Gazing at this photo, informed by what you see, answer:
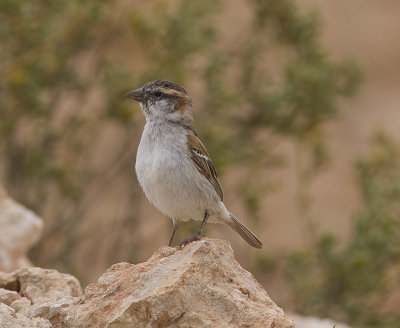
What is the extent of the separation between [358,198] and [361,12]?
16.2ft

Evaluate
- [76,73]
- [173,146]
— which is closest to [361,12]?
[76,73]

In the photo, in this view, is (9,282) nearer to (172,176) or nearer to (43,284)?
(43,284)

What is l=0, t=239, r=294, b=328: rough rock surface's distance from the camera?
4238 mm

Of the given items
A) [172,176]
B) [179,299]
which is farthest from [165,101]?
[179,299]

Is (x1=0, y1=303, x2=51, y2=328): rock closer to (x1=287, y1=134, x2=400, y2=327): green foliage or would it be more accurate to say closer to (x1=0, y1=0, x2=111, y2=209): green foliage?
(x1=0, y1=0, x2=111, y2=209): green foliage

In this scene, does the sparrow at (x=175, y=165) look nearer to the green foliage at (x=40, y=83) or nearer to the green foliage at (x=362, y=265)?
the green foliage at (x=40, y=83)

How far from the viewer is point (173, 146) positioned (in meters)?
5.91

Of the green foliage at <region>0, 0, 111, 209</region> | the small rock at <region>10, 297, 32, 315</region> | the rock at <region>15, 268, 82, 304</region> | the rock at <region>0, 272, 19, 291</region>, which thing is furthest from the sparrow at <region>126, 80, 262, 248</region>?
the green foliage at <region>0, 0, 111, 209</region>

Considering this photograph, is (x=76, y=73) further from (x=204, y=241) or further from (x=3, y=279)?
(x=204, y=241)

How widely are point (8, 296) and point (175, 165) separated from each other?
152 cm

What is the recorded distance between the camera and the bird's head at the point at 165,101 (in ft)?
20.3

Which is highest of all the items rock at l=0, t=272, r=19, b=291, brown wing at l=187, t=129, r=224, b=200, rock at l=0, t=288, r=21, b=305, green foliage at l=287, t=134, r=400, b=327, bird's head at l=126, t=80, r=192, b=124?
green foliage at l=287, t=134, r=400, b=327

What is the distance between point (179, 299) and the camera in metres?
4.26

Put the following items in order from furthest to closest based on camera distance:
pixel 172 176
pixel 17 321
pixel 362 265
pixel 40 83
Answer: pixel 40 83
pixel 362 265
pixel 172 176
pixel 17 321
